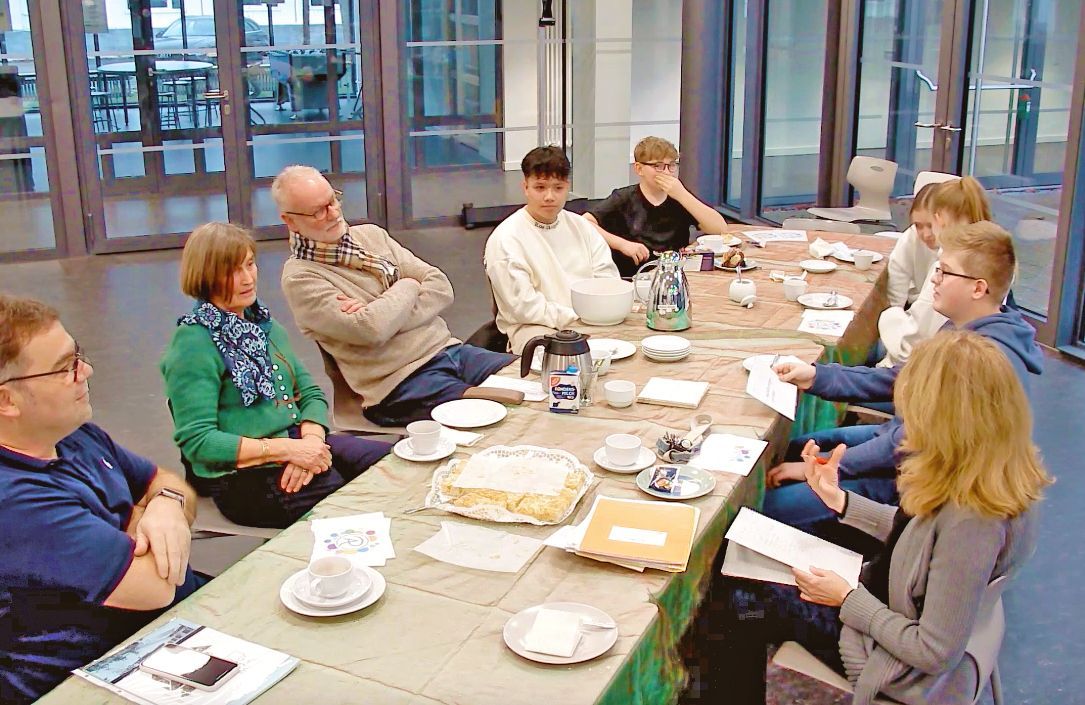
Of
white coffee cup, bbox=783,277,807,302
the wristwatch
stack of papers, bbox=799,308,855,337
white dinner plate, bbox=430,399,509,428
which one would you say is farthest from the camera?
white coffee cup, bbox=783,277,807,302

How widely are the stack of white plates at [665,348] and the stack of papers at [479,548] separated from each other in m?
1.22

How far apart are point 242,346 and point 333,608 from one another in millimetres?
1191

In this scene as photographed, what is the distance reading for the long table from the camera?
1.72m

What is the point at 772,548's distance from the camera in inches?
91.4

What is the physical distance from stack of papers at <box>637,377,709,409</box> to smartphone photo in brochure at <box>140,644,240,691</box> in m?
1.49

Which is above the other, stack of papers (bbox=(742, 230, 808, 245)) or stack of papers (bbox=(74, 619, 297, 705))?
stack of papers (bbox=(742, 230, 808, 245))

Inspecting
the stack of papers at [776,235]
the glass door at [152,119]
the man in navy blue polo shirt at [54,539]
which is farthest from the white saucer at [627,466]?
the glass door at [152,119]

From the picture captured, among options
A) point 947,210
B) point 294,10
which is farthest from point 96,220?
point 947,210

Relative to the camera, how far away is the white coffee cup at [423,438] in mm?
2578

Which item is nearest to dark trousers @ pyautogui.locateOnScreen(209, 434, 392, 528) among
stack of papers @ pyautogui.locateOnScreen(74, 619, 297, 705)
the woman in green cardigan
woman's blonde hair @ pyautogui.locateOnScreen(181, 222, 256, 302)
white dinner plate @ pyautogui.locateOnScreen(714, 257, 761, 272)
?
the woman in green cardigan

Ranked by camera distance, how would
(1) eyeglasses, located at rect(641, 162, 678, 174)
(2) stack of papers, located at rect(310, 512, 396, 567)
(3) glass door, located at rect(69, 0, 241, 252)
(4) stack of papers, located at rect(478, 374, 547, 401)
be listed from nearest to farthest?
1. (2) stack of papers, located at rect(310, 512, 396, 567)
2. (4) stack of papers, located at rect(478, 374, 547, 401)
3. (1) eyeglasses, located at rect(641, 162, 678, 174)
4. (3) glass door, located at rect(69, 0, 241, 252)

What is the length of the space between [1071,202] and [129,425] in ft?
14.8

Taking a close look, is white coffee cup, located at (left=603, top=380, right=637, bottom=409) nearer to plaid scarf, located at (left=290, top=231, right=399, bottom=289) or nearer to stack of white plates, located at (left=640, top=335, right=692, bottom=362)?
stack of white plates, located at (left=640, top=335, right=692, bottom=362)

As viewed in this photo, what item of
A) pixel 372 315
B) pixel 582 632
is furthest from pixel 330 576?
pixel 372 315
